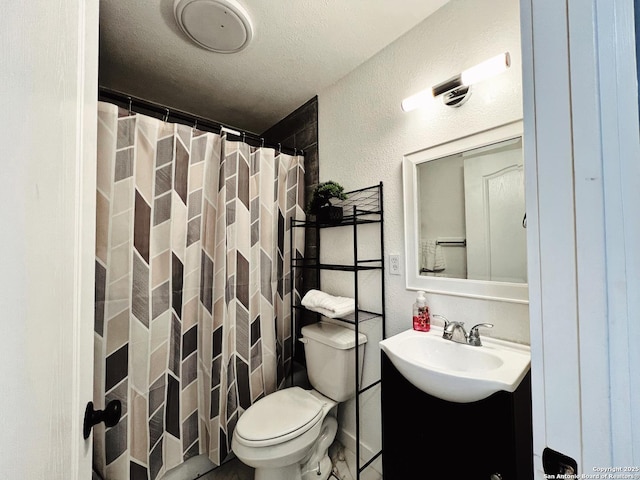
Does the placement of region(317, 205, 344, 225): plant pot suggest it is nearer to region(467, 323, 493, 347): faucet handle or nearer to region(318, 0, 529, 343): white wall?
region(318, 0, 529, 343): white wall

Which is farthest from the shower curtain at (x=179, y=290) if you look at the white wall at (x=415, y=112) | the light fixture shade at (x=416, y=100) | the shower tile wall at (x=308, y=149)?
the light fixture shade at (x=416, y=100)

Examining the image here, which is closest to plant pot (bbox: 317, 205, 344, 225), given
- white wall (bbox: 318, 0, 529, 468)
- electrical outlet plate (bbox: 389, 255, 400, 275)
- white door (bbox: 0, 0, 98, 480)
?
white wall (bbox: 318, 0, 529, 468)

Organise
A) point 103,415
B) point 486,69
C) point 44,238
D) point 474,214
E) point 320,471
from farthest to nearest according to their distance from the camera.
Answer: point 320,471, point 474,214, point 486,69, point 103,415, point 44,238

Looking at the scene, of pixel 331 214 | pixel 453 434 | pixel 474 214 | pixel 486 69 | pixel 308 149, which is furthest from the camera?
pixel 308 149

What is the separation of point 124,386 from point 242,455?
636 millimetres

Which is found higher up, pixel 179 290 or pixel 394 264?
pixel 394 264

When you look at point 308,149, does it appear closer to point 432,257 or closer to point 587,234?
point 432,257

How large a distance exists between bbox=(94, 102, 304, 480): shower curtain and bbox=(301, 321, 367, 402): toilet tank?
1.03ft

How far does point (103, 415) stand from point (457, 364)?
3.60 feet

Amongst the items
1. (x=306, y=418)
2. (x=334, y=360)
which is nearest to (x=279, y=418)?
(x=306, y=418)

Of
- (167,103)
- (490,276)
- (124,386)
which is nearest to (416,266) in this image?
(490,276)

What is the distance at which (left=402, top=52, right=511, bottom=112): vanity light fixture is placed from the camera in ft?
3.14

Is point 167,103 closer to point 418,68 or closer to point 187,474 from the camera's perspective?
point 418,68

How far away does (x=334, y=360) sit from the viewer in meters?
1.38
